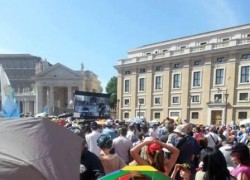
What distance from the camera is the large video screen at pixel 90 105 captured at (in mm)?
21312

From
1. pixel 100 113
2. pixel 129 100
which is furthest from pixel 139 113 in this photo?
pixel 100 113

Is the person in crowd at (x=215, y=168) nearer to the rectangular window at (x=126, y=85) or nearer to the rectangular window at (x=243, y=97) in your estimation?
the rectangular window at (x=243, y=97)

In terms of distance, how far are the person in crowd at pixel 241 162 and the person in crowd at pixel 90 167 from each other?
1795mm

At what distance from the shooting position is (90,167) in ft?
12.4

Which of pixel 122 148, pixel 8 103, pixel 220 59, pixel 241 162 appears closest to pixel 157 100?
pixel 220 59

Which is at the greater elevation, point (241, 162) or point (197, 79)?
point (197, 79)

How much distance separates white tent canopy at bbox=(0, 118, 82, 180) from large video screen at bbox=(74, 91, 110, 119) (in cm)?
1888

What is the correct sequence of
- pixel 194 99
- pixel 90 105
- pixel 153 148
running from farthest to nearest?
pixel 194 99 < pixel 90 105 < pixel 153 148

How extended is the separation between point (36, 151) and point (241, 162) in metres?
3.00

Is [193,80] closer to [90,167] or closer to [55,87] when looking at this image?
[90,167]

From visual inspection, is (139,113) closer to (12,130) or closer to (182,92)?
(182,92)

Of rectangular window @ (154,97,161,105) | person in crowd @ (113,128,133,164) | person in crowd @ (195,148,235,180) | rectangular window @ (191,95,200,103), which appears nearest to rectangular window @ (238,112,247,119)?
rectangular window @ (191,95,200,103)

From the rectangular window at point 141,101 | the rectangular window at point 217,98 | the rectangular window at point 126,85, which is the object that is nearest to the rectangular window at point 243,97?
the rectangular window at point 217,98

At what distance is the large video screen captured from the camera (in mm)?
21312
